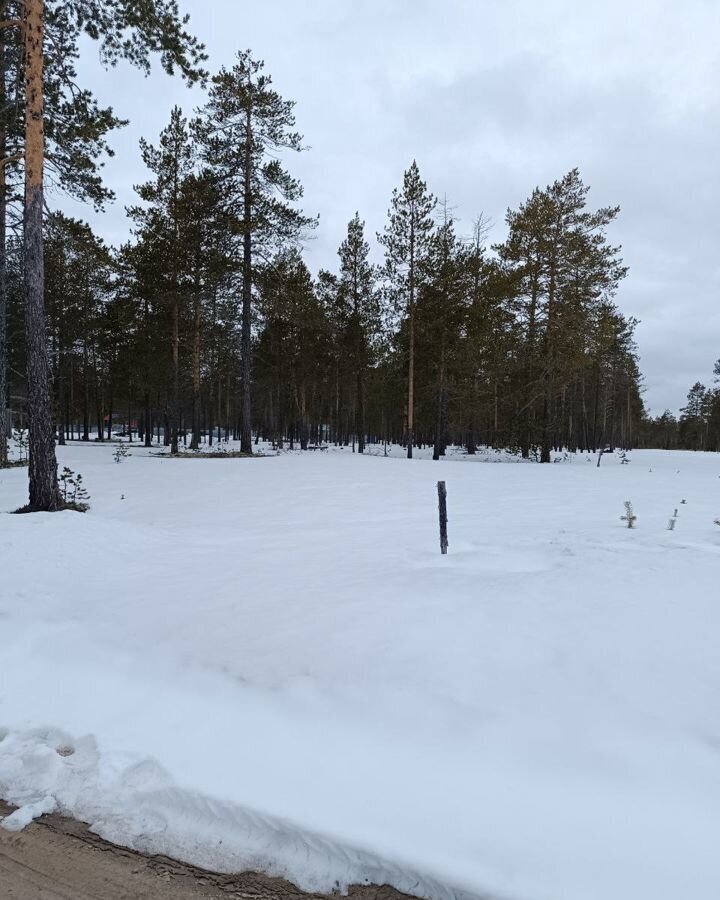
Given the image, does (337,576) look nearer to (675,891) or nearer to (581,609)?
(581,609)

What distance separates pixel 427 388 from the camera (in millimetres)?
23156

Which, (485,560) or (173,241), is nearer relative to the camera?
(485,560)

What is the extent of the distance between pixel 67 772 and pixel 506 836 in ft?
7.48

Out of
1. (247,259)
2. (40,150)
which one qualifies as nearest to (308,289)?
(247,259)

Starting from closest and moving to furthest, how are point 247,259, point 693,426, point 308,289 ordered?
point 247,259 < point 308,289 < point 693,426

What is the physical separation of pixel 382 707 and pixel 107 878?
1.63m

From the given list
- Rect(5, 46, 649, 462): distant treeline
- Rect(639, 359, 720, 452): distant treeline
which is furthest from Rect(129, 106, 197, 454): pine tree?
Rect(639, 359, 720, 452): distant treeline

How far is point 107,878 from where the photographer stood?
2.03m

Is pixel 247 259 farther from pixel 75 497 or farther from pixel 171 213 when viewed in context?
pixel 75 497

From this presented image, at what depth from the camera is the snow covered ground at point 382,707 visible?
2.18m

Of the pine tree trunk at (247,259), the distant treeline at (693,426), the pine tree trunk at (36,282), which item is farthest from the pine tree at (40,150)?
the distant treeline at (693,426)

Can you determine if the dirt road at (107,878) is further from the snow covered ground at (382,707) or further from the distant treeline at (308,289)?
the distant treeline at (308,289)

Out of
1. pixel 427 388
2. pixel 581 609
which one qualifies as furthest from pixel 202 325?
pixel 581 609

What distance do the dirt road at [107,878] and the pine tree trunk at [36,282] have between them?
632 centimetres
